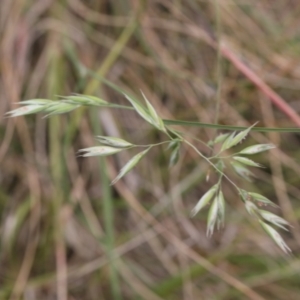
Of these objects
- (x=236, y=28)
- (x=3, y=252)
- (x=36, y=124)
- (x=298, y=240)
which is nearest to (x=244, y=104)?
(x=236, y=28)

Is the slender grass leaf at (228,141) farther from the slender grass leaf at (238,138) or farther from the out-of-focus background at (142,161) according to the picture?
the out-of-focus background at (142,161)

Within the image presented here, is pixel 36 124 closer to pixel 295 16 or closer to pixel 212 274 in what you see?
pixel 212 274

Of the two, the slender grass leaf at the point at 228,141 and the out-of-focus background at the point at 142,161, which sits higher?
the slender grass leaf at the point at 228,141

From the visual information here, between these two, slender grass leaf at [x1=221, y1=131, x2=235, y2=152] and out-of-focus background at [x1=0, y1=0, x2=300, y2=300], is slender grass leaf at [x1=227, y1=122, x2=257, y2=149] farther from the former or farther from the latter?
out-of-focus background at [x1=0, y1=0, x2=300, y2=300]

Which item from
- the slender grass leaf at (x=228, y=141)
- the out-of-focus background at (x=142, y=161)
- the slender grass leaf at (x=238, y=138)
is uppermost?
the slender grass leaf at (x=238, y=138)

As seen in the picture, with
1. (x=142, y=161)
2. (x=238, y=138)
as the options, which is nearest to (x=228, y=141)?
(x=238, y=138)

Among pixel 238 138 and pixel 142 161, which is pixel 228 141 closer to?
pixel 238 138

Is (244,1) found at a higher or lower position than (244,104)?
higher

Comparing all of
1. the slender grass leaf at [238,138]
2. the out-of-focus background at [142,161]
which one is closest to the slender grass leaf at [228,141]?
the slender grass leaf at [238,138]

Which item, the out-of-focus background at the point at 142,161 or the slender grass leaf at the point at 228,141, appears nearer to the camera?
the slender grass leaf at the point at 228,141
